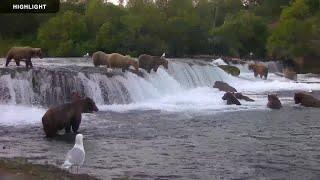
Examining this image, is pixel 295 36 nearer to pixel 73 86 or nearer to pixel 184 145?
pixel 73 86

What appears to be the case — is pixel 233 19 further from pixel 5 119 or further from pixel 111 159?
pixel 111 159

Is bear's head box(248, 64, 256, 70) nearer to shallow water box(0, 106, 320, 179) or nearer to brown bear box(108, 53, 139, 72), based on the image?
brown bear box(108, 53, 139, 72)

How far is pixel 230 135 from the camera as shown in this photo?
2036cm

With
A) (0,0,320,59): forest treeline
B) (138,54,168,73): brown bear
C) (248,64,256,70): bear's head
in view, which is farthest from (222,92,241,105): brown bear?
(0,0,320,59): forest treeline

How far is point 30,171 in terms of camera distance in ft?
42.1

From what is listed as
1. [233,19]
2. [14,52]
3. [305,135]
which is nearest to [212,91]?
[14,52]

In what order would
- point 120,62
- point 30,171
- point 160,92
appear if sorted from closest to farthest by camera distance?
point 30,171
point 160,92
point 120,62

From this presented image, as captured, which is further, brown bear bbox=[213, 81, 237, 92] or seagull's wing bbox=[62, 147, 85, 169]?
brown bear bbox=[213, 81, 237, 92]

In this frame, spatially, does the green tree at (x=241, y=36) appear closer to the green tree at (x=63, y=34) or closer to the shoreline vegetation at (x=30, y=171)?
the green tree at (x=63, y=34)

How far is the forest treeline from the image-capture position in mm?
60156

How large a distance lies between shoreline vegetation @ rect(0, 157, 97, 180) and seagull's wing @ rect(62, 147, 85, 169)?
0.76ft

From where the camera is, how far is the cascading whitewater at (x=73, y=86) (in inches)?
1020

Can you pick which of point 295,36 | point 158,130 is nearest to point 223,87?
point 158,130

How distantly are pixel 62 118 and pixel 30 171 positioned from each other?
637 cm
